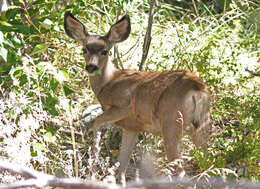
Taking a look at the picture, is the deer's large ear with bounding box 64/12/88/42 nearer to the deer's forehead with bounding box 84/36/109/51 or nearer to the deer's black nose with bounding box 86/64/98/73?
the deer's forehead with bounding box 84/36/109/51

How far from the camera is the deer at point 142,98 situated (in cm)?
443

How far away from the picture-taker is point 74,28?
532 cm

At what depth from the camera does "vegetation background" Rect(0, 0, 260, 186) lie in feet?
12.6

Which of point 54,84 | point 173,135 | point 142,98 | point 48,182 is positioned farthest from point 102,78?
point 48,182

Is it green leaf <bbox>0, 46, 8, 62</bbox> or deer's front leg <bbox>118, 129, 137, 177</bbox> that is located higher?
green leaf <bbox>0, 46, 8, 62</bbox>

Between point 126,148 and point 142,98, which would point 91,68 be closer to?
point 142,98

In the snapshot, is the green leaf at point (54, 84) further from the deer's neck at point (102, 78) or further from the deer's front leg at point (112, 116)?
the deer's neck at point (102, 78)

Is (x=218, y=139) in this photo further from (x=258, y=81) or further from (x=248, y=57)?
(x=248, y=57)

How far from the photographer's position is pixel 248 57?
272 inches

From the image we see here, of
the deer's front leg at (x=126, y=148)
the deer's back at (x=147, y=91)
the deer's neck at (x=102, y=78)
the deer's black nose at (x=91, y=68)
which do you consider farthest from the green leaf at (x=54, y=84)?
the deer's front leg at (x=126, y=148)

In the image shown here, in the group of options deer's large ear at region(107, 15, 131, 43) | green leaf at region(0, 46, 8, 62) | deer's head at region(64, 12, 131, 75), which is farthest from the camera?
deer's large ear at region(107, 15, 131, 43)

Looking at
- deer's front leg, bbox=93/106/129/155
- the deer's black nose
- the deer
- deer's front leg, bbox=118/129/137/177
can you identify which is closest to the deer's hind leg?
the deer

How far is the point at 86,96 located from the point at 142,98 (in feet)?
6.10

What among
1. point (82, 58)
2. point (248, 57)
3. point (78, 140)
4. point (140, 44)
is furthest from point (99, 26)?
point (248, 57)
